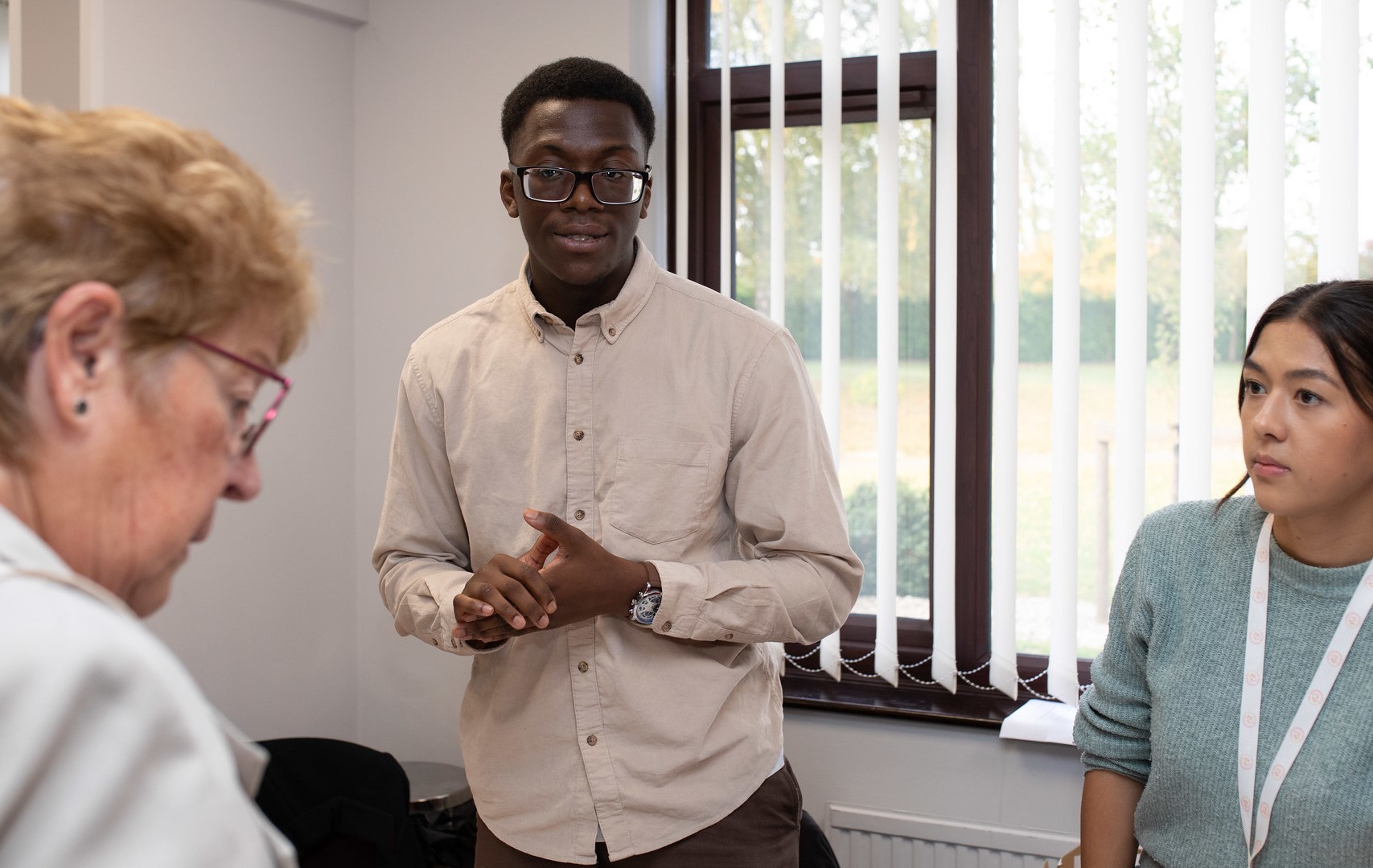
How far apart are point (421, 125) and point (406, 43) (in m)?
0.22

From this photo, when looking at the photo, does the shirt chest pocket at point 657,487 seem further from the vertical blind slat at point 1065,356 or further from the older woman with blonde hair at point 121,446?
the vertical blind slat at point 1065,356

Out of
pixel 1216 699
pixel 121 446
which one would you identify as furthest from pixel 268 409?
pixel 1216 699

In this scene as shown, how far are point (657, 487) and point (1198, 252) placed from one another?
1.35 meters

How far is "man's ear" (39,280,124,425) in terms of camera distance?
0.59 meters

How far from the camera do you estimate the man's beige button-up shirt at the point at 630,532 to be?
5.27 ft

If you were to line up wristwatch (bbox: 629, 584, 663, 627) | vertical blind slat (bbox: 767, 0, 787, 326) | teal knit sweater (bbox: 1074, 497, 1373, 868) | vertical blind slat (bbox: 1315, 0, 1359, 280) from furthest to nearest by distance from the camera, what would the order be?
1. vertical blind slat (bbox: 767, 0, 787, 326)
2. vertical blind slat (bbox: 1315, 0, 1359, 280)
3. wristwatch (bbox: 629, 584, 663, 627)
4. teal knit sweater (bbox: 1074, 497, 1373, 868)

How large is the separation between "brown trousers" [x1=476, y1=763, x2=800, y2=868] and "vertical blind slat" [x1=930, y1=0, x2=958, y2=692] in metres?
0.91

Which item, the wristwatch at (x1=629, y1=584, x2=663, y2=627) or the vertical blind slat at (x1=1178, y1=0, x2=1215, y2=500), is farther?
the vertical blind slat at (x1=1178, y1=0, x2=1215, y2=500)

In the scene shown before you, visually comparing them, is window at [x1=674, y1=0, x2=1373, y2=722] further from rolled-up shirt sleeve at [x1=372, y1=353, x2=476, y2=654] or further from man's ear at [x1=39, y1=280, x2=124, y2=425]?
man's ear at [x1=39, y1=280, x2=124, y2=425]

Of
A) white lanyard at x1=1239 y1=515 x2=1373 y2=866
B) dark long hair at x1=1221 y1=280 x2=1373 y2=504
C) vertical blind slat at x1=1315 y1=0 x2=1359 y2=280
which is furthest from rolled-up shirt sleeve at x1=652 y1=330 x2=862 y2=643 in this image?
vertical blind slat at x1=1315 y1=0 x2=1359 y2=280

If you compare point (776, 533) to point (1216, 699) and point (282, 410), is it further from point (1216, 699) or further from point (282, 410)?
point (282, 410)

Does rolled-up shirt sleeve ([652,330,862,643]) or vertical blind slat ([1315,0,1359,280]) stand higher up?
vertical blind slat ([1315,0,1359,280])

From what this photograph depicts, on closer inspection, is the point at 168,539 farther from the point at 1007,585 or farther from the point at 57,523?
the point at 1007,585

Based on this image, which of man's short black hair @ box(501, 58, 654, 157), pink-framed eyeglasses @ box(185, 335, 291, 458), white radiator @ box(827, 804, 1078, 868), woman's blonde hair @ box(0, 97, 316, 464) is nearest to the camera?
woman's blonde hair @ box(0, 97, 316, 464)
